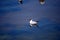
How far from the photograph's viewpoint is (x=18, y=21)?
1557 mm

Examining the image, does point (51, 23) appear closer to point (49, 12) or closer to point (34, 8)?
point (49, 12)

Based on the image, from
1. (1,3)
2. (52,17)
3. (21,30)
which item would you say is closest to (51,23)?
(52,17)

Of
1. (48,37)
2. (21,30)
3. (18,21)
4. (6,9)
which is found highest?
(6,9)

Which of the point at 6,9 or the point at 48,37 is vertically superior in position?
the point at 6,9

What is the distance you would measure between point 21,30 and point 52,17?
39 cm

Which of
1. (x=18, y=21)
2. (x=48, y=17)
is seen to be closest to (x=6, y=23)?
(x=18, y=21)

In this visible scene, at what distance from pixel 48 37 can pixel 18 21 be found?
0.40 meters

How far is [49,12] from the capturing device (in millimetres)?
1528

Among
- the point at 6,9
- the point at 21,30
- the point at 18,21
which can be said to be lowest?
the point at 21,30

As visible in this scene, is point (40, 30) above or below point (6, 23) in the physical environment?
below

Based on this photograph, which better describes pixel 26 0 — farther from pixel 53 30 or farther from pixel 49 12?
pixel 53 30

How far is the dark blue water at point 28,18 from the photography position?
1.52 m

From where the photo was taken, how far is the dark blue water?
1517 mm

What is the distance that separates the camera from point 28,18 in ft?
5.07
